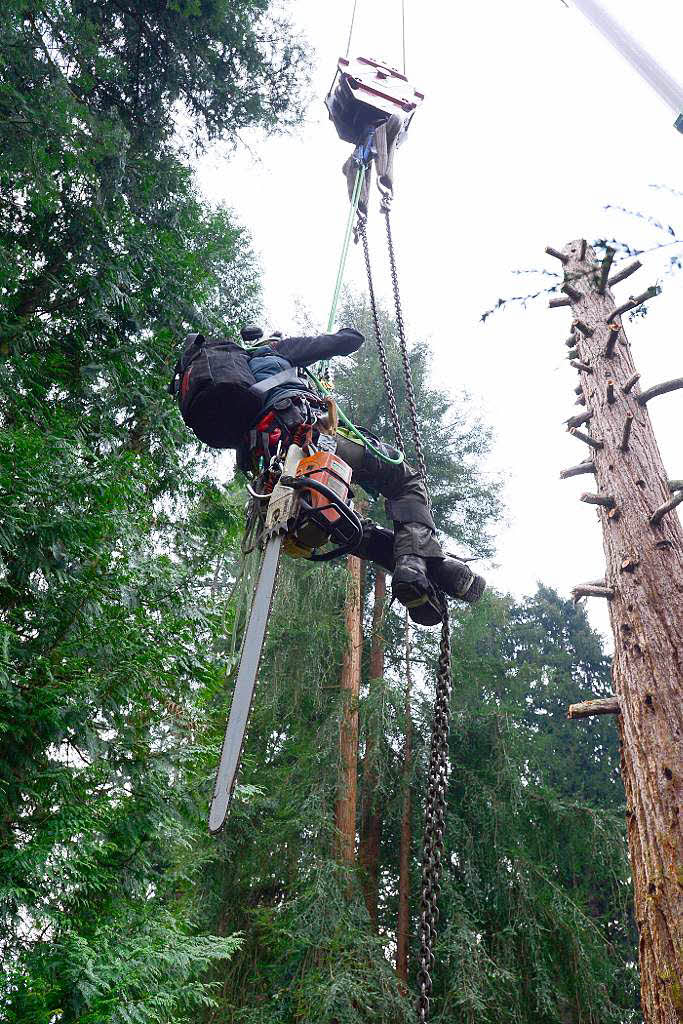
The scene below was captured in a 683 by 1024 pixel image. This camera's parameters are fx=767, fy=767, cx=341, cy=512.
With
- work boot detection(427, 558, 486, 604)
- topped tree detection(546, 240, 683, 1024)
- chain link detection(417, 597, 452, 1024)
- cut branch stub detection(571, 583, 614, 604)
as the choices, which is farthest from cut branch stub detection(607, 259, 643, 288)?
chain link detection(417, 597, 452, 1024)

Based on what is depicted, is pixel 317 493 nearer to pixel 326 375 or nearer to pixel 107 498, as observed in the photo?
pixel 326 375

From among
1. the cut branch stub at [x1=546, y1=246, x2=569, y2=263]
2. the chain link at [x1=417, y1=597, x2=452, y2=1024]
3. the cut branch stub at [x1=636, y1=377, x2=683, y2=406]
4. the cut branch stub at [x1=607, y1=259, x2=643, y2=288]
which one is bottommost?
the chain link at [x1=417, y1=597, x2=452, y2=1024]

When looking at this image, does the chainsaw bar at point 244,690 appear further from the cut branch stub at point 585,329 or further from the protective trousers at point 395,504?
the cut branch stub at point 585,329

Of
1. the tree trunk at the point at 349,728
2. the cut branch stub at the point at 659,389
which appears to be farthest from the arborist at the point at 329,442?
the tree trunk at the point at 349,728

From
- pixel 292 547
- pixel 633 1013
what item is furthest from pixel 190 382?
pixel 633 1013

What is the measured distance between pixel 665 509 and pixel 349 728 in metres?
5.82

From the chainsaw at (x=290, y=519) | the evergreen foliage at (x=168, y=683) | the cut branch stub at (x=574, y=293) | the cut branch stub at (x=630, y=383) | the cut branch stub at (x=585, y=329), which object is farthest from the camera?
the cut branch stub at (x=574, y=293)

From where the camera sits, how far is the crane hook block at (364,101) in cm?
548

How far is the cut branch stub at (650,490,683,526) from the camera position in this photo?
4.10 m

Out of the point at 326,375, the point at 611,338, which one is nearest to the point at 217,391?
the point at 326,375

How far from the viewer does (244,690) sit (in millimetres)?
2697

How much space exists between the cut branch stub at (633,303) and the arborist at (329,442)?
5.83ft

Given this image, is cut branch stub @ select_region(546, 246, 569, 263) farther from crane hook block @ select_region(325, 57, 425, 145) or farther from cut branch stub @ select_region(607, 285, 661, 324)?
crane hook block @ select_region(325, 57, 425, 145)

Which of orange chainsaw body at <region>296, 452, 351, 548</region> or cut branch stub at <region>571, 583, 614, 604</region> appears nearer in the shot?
orange chainsaw body at <region>296, 452, 351, 548</region>
